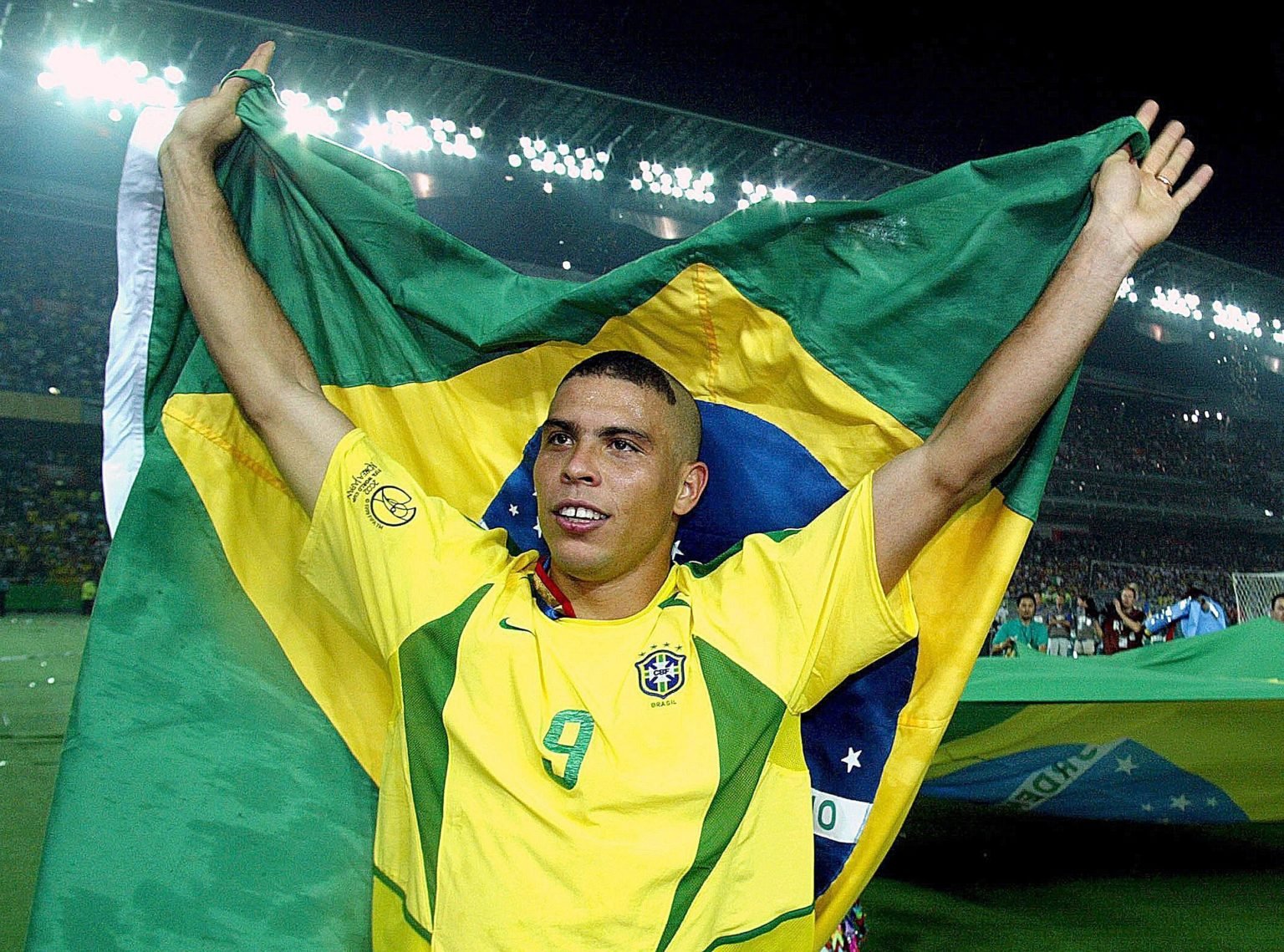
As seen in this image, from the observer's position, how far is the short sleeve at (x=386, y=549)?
6.41ft

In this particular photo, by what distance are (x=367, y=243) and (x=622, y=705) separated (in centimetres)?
133

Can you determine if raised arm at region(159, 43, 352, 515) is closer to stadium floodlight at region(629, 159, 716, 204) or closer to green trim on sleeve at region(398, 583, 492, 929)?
green trim on sleeve at region(398, 583, 492, 929)

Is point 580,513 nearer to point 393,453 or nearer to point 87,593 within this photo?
point 393,453

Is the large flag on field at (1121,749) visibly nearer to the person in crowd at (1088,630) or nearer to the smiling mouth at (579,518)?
the smiling mouth at (579,518)

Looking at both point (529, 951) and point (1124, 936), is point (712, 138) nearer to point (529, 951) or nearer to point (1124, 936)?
point (1124, 936)

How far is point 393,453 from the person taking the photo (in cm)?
252

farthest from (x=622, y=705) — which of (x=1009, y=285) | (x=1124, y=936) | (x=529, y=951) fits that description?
(x=1124, y=936)

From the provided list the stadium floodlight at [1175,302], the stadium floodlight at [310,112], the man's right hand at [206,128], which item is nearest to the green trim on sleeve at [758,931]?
the man's right hand at [206,128]

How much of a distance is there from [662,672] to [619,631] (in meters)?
0.13

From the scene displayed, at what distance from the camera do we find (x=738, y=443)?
95.1 inches

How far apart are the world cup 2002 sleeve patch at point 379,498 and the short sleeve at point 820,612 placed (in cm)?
65

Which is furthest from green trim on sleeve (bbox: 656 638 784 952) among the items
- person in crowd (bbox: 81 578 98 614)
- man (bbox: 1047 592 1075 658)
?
person in crowd (bbox: 81 578 98 614)

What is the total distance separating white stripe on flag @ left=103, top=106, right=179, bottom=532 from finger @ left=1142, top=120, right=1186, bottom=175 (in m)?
2.14

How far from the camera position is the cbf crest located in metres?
1.81
